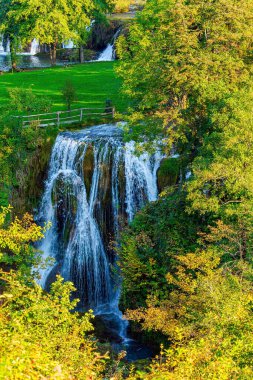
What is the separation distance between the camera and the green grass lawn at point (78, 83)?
33688mm

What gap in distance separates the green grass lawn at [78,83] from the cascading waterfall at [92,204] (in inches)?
283

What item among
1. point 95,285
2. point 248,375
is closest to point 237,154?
point 248,375

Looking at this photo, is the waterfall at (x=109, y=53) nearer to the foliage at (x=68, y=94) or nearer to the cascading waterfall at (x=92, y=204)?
the foliage at (x=68, y=94)

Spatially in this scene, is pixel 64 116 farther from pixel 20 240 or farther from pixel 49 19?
pixel 49 19

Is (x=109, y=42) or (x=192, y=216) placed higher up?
(x=109, y=42)

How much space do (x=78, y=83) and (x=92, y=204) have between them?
1782 centimetres

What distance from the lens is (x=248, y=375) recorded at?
8.98 metres

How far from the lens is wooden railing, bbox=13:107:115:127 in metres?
27.6

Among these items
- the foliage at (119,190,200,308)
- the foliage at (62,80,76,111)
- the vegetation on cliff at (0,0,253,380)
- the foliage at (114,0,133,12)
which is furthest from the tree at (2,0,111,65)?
the foliage at (119,190,200,308)

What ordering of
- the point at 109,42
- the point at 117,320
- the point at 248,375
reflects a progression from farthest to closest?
the point at 109,42 → the point at 117,320 → the point at 248,375

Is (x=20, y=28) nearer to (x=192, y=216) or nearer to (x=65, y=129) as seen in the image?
(x=65, y=129)

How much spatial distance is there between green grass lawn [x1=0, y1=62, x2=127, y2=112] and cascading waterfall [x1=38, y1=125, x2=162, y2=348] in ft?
23.6

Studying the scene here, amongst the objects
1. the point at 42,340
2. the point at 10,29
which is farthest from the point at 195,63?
the point at 10,29

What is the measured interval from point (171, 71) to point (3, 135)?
1050 centimetres
